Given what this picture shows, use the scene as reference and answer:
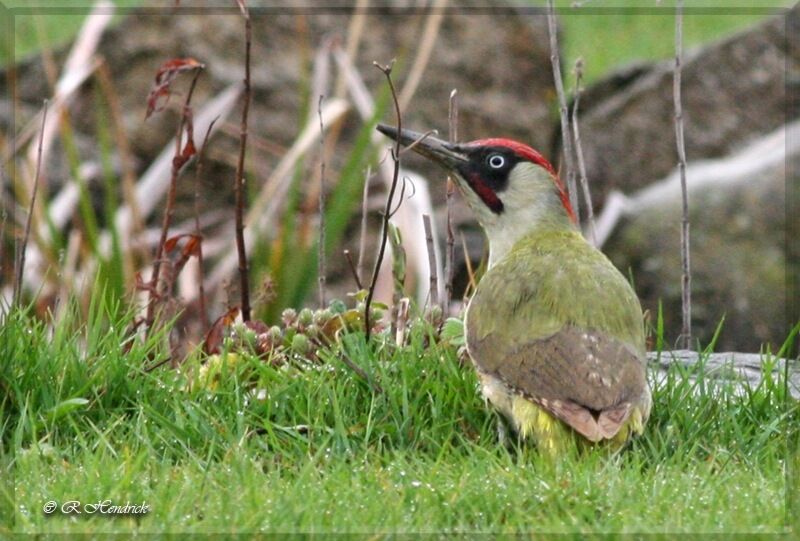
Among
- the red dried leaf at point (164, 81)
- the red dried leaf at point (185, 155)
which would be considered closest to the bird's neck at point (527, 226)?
the red dried leaf at point (185, 155)

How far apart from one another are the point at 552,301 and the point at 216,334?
1.28m

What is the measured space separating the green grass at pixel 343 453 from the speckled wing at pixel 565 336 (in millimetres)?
145

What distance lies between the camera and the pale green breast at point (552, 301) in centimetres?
395

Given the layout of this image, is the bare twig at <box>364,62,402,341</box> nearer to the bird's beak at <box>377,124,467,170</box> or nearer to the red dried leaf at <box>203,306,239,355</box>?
the bird's beak at <box>377,124,467,170</box>

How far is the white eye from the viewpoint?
450 cm

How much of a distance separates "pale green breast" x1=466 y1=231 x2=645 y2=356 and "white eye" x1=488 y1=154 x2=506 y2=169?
1.27 ft

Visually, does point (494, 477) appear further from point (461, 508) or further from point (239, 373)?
point (239, 373)

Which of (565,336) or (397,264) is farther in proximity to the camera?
(397,264)

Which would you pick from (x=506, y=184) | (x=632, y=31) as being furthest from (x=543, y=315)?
(x=632, y=31)

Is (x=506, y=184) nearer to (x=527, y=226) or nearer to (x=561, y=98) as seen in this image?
(x=527, y=226)

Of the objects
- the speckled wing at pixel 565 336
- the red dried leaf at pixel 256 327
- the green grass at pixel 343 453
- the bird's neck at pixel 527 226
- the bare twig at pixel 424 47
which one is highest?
the bare twig at pixel 424 47

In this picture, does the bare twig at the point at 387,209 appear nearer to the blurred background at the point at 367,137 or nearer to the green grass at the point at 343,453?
the green grass at the point at 343,453

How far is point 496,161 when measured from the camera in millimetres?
4508

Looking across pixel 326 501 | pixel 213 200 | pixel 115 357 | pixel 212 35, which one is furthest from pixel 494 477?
pixel 212 35
